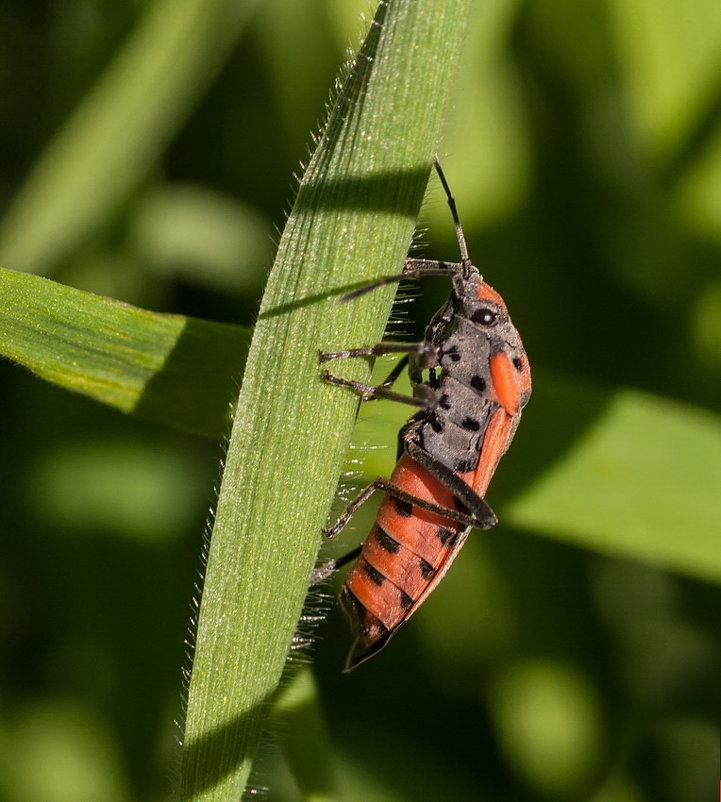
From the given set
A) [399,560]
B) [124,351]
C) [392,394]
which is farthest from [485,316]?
[124,351]

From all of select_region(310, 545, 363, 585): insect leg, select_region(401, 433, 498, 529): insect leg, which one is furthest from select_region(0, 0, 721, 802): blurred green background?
select_region(401, 433, 498, 529): insect leg

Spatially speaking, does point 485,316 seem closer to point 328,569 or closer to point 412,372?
point 412,372

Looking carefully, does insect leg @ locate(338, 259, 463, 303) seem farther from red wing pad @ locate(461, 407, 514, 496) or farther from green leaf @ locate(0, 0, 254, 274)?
green leaf @ locate(0, 0, 254, 274)

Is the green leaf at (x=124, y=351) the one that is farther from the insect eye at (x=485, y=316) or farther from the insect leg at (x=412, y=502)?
the insect eye at (x=485, y=316)

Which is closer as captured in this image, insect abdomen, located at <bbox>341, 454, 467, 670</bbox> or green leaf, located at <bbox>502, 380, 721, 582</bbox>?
green leaf, located at <bbox>502, 380, 721, 582</bbox>

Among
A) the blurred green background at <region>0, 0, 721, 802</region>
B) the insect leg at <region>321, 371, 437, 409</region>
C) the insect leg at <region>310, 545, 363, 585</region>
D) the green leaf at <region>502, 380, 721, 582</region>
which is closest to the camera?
the insect leg at <region>321, 371, 437, 409</region>

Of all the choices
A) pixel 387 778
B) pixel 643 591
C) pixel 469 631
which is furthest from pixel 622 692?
pixel 387 778

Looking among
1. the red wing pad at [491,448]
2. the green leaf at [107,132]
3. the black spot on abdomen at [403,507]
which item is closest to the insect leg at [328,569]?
the black spot on abdomen at [403,507]
